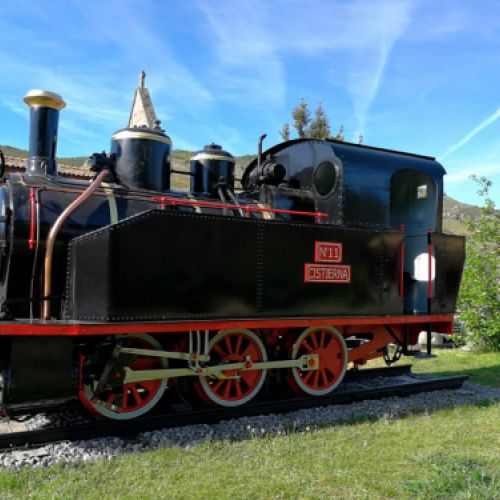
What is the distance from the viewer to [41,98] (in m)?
5.34

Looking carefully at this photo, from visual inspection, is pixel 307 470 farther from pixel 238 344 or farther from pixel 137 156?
pixel 137 156

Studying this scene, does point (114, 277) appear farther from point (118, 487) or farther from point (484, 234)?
point (484, 234)

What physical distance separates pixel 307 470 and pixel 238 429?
1.14 metres

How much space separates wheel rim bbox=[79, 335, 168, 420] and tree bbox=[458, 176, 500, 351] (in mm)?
7380

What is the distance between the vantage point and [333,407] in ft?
18.8

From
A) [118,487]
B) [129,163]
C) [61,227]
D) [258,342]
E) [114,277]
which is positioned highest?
[129,163]

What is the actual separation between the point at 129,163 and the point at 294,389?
301 centimetres

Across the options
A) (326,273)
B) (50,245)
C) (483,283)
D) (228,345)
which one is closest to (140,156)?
(50,245)

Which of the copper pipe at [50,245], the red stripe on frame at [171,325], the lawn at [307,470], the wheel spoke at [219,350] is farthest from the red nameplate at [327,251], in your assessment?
the copper pipe at [50,245]

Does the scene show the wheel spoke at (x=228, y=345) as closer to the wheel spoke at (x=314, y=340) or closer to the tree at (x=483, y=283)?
the wheel spoke at (x=314, y=340)

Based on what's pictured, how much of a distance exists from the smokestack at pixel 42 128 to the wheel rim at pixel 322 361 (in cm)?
321

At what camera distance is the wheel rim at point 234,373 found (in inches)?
208

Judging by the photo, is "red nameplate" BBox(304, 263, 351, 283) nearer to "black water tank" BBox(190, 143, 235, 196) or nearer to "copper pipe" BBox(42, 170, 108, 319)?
"black water tank" BBox(190, 143, 235, 196)

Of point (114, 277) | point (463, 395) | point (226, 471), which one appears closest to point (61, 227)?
point (114, 277)
